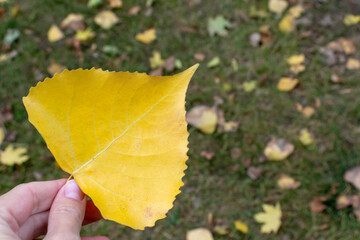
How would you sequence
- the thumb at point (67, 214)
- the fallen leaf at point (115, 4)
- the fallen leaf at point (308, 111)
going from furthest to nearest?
1. the fallen leaf at point (115, 4)
2. the fallen leaf at point (308, 111)
3. the thumb at point (67, 214)

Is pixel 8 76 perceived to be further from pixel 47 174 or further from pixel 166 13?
pixel 166 13

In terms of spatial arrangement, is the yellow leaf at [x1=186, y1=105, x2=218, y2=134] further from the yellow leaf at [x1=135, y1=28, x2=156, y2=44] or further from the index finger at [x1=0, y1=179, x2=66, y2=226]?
the index finger at [x1=0, y1=179, x2=66, y2=226]

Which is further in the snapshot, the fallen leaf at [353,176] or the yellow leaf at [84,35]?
the yellow leaf at [84,35]

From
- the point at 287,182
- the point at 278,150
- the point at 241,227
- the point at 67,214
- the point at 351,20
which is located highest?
the point at 67,214

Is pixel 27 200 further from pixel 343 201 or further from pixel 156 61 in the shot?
pixel 343 201

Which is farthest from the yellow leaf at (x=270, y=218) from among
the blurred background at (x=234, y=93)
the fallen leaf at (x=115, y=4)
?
the fallen leaf at (x=115, y=4)

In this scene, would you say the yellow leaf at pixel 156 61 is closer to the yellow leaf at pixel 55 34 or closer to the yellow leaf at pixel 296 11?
the yellow leaf at pixel 55 34

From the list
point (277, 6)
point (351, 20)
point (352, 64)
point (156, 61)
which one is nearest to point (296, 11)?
point (277, 6)
